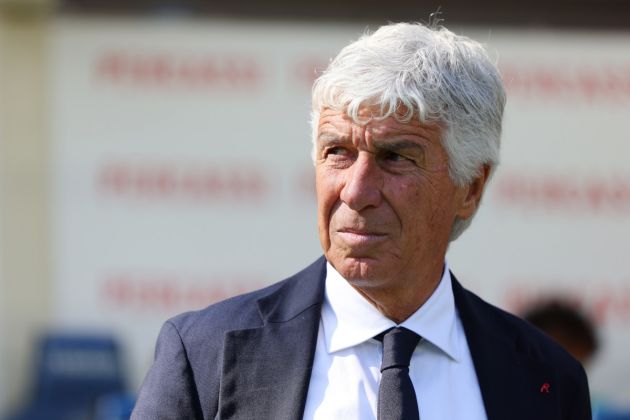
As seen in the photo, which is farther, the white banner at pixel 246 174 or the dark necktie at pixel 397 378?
the white banner at pixel 246 174

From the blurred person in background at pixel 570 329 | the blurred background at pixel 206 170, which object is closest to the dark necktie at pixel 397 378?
the blurred person in background at pixel 570 329

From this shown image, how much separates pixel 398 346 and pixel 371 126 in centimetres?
41

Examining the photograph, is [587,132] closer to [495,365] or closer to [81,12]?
[81,12]

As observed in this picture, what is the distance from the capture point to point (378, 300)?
230cm

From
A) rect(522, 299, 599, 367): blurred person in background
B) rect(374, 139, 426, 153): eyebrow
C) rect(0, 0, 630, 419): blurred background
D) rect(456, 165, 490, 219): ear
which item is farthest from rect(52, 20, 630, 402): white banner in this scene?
rect(374, 139, 426, 153): eyebrow

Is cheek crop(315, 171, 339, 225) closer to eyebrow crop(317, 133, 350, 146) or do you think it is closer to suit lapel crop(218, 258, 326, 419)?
eyebrow crop(317, 133, 350, 146)

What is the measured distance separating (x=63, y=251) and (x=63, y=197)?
0.77 feet

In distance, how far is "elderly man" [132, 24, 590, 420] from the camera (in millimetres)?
2191

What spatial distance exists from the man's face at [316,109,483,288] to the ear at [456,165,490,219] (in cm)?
13

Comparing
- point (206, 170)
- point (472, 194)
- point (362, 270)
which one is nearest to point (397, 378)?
point (362, 270)

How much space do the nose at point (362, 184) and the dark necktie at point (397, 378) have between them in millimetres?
267

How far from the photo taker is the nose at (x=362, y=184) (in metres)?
2.18

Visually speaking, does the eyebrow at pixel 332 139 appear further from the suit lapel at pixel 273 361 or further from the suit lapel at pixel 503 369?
the suit lapel at pixel 503 369

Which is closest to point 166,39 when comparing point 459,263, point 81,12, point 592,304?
point 81,12
